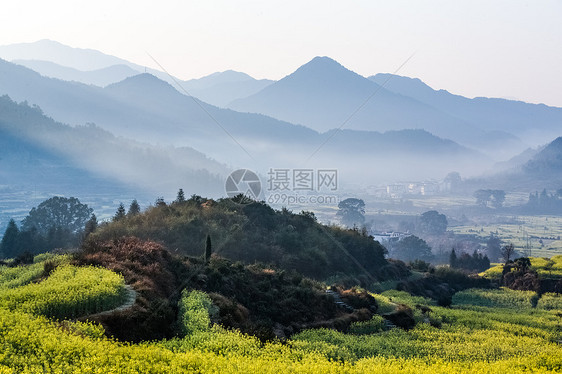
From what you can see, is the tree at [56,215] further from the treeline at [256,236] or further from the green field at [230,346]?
the green field at [230,346]

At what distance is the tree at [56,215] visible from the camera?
118000 millimetres

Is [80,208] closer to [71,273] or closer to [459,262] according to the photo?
[459,262]

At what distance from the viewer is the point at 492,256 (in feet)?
631

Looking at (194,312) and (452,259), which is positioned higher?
(194,312)

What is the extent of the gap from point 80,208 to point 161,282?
4113 inches

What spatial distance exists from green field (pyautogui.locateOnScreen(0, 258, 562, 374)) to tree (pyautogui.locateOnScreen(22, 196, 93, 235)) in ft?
301

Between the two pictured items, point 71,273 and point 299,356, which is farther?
point 71,273

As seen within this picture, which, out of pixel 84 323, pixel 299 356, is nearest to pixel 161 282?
pixel 84 323

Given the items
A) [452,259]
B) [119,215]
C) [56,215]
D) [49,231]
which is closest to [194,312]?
[119,215]

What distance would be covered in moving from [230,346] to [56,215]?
371 feet

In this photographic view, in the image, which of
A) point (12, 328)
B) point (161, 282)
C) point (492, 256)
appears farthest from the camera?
point (492, 256)

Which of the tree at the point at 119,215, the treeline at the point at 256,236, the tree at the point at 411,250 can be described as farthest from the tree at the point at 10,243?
the tree at the point at 411,250

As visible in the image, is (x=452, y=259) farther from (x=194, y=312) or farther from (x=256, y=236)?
(x=194, y=312)

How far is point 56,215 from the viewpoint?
396 ft
